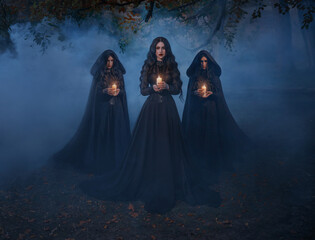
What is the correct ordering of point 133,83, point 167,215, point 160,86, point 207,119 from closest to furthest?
point 167,215 → point 160,86 → point 207,119 → point 133,83

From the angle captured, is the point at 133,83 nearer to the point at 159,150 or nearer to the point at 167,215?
the point at 159,150

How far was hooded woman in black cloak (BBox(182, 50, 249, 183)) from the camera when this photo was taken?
7109mm

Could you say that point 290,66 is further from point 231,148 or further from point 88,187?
point 88,187

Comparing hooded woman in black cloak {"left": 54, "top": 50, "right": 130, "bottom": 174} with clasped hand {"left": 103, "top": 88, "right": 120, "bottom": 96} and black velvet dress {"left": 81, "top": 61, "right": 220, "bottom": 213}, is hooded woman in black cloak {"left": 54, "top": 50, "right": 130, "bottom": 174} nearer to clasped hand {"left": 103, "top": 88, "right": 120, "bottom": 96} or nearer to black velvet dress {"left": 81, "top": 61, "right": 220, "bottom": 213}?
clasped hand {"left": 103, "top": 88, "right": 120, "bottom": 96}

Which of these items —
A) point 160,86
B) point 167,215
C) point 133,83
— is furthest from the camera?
point 133,83

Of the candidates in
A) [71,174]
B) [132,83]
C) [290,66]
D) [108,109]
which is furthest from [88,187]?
[290,66]

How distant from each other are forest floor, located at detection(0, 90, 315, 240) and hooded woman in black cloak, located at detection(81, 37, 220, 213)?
257 millimetres

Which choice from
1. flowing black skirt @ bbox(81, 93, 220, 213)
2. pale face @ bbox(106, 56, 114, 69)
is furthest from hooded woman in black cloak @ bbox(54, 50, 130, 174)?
flowing black skirt @ bbox(81, 93, 220, 213)

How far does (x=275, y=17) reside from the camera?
800 inches

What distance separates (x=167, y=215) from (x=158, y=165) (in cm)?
89

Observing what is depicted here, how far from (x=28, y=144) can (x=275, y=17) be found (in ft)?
57.8

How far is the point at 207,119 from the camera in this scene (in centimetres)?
723

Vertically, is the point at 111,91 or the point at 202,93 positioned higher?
the point at 111,91

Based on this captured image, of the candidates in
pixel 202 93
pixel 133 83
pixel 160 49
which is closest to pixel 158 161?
pixel 160 49
